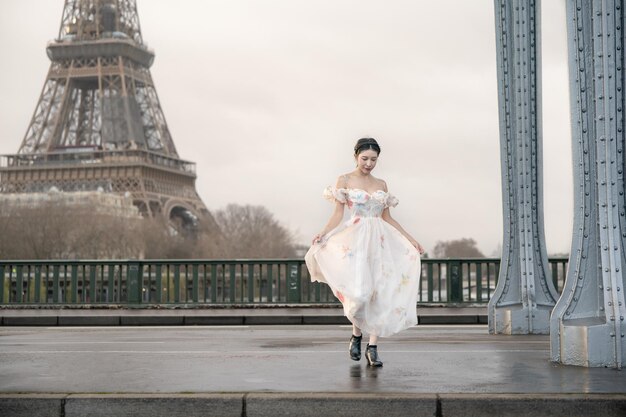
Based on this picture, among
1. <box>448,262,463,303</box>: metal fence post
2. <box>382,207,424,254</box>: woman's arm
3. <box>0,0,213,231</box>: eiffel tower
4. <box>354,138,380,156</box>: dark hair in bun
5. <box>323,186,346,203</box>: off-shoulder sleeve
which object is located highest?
<box>0,0,213,231</box>: eiffel tower

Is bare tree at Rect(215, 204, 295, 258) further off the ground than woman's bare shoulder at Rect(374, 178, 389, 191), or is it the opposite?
bare tree at Rect(215, 204, 295, 258)

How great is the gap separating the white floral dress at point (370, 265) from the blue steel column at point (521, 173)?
3557 mm

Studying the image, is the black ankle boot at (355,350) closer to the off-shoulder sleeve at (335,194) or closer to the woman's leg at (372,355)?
the woman's leg at (372,355)

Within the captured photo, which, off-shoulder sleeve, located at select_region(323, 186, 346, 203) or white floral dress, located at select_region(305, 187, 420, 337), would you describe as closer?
white floral dress, located at select_region(305, 187, 420, 337)

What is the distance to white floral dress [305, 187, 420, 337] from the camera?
7648 millimetres

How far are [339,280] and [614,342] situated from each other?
6.98 ft

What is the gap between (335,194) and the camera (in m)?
7.88

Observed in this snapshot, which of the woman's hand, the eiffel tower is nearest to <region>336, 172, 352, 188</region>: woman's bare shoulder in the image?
the woman's hand

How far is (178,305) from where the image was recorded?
1780 cm

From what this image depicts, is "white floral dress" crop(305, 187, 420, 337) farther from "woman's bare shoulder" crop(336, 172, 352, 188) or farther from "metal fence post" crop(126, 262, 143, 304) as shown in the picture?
"metal fence post" crop(126, 262, 143, 304)

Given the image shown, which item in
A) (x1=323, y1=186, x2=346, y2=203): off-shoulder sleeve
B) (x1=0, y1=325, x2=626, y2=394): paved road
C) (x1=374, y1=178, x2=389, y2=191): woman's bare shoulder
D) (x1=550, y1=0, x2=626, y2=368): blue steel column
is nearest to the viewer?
(x1=0, y1=325, x2=626, y2=394): paved road

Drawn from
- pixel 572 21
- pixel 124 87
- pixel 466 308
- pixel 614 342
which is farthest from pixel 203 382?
pixel 124 87

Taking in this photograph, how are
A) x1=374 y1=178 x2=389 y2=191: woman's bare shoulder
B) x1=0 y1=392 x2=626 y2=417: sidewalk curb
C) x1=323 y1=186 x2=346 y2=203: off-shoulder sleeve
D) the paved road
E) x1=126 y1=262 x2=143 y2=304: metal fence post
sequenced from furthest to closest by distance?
x1=126 y1=262 x2=143 y2=304: metal fence post → x1=374 y1=178 x2=389 y2=191: woman's bare shoulder → x1=323 y1=186 x2=346 y2=203: off-shoulder sleeve → the paved road → x1=0 y1=392 x2=626 y2=417: sidewalk curb

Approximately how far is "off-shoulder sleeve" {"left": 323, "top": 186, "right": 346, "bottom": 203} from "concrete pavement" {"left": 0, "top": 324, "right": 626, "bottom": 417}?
1326mm
